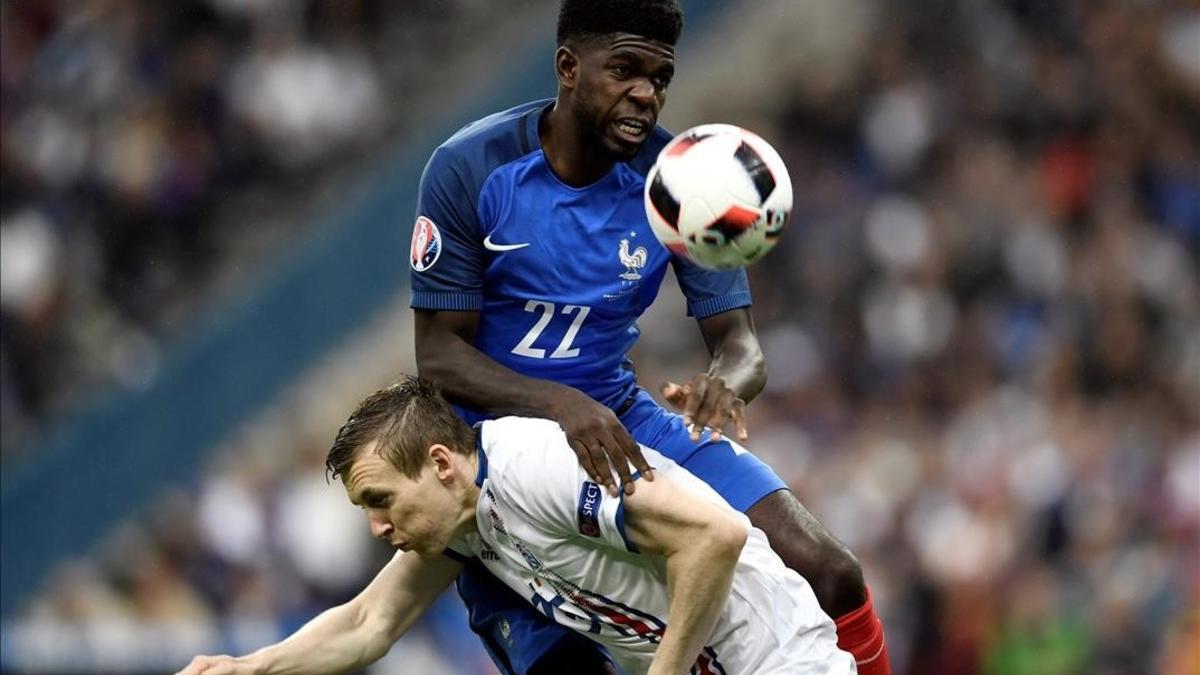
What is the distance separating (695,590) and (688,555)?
0.08 meters

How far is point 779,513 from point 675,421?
0.43 m

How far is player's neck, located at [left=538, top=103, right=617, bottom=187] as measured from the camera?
5.40 m

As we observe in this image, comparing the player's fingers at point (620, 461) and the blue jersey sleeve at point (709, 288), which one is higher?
the blue jersey sleeve at point (709, 288)

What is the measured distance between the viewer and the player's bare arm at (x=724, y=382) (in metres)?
5.12

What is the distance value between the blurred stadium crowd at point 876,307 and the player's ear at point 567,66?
5.80 meters

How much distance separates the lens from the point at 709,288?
571 centimetres

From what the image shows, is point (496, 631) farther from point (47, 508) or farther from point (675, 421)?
point (47, 508)

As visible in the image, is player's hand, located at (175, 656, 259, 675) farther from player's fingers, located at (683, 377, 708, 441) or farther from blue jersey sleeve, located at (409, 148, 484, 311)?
player's fingers, located at (683, 377, 708, 441)

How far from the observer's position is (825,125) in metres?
13.3

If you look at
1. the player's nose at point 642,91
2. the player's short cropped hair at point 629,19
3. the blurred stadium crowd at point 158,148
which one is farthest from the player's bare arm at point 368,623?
the blurred stadium crowd at point 158,148

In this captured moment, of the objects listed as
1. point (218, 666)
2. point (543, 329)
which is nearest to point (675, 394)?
point (543, 329)

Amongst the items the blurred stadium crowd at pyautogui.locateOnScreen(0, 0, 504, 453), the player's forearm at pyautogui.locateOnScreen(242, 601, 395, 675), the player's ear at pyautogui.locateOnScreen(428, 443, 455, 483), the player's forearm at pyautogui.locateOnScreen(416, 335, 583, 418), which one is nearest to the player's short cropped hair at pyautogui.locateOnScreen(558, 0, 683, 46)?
the player's forearm at pyautogui.locateOnScreen(416, 335, 583, 418)

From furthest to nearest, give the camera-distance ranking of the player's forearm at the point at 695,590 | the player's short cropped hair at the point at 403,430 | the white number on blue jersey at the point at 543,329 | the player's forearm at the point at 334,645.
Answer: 1. the player's forearm at the point at 334,645
2. the white number on blue jersey at the point at 543,329
3. the player's short cropped hair at the point at 403,430
4. the player's forearm at the point at 695,590

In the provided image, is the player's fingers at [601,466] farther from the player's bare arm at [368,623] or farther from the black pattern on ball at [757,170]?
the player's bare arm at [368,623]
